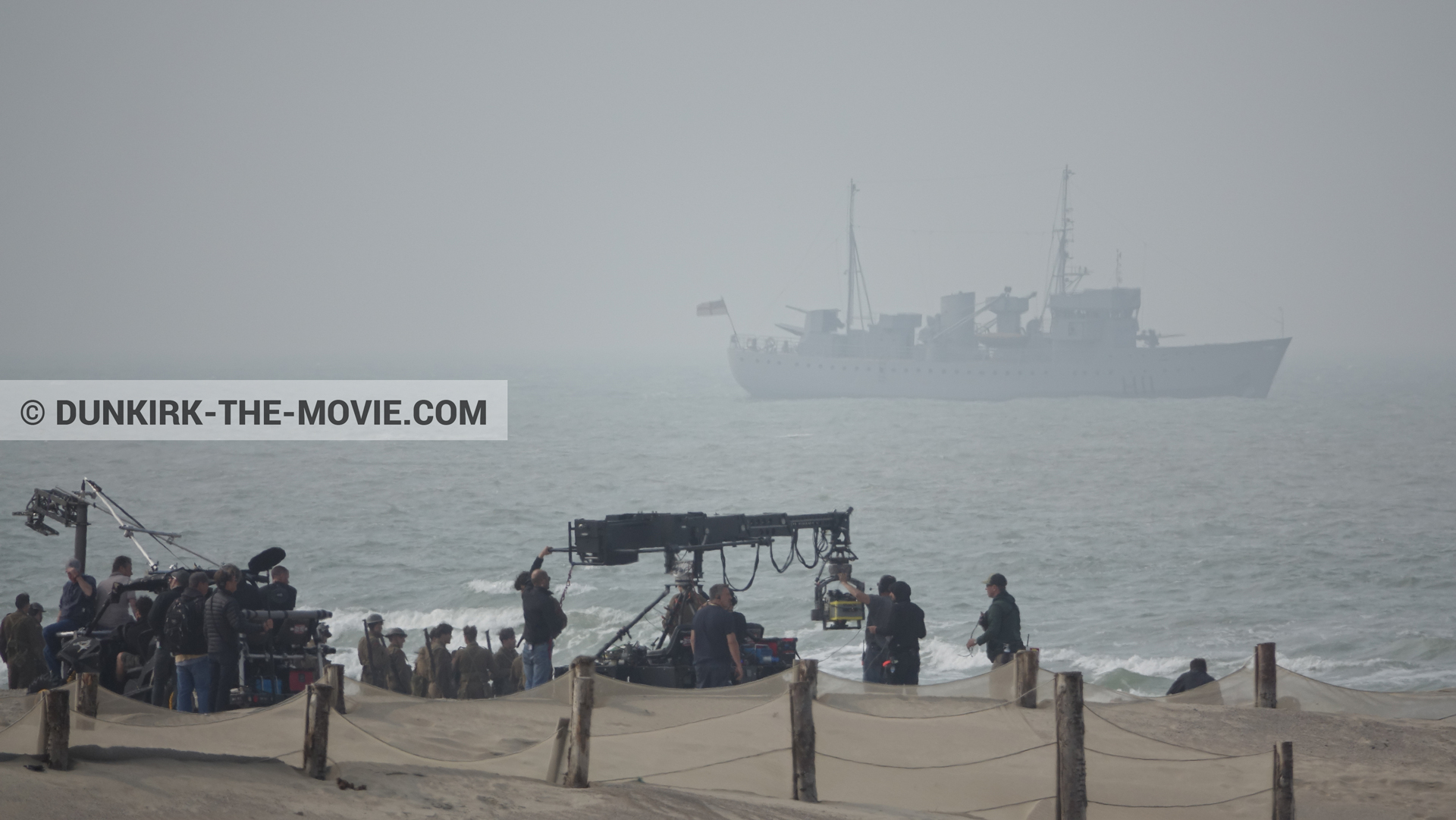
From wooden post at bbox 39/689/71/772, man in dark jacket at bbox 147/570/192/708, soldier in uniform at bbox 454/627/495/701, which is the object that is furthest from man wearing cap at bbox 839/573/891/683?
wooden post at bbox 39/689/71/772

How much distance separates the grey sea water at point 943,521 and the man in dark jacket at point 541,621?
758 centimetres

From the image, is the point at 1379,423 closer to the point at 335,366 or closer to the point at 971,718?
the point at 971,718

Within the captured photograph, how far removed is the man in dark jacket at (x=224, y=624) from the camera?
304 inches

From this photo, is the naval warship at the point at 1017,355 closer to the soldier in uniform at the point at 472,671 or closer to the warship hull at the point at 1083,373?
the warship hull at the point at 1083,373

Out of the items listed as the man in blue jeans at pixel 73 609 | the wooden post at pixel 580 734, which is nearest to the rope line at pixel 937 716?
the wooden post at pixel 580 734

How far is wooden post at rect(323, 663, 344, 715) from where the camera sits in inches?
297

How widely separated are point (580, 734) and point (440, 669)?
13.6 feet

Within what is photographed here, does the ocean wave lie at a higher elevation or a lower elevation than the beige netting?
lower

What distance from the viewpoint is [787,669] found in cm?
905

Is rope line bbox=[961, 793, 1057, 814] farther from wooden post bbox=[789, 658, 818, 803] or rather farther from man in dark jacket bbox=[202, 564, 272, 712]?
man in dark jacket bbox=[202, 564, 272, 712]

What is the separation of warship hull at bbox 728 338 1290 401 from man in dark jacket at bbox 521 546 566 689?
85479mm

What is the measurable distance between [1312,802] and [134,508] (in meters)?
33.6

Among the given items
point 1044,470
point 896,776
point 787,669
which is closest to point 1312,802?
point 896,776

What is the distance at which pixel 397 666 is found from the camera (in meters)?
10.3
